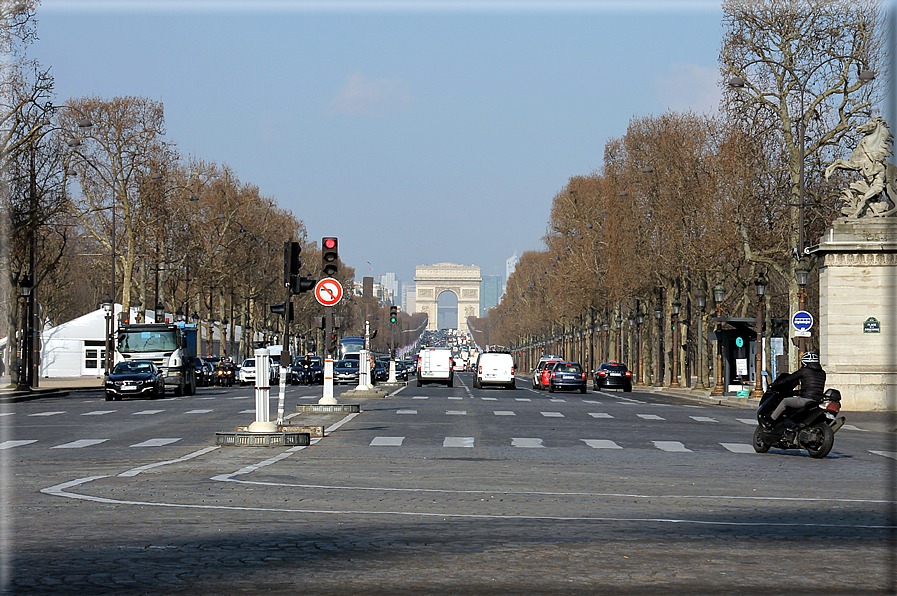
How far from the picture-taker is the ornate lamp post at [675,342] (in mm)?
66944

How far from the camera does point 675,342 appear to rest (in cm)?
7356

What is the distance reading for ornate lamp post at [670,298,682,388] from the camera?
66.9 m

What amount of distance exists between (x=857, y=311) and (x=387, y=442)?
834 inches

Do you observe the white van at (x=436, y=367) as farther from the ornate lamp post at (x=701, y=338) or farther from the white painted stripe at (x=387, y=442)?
the white painted stripe at (x=387, y=442)

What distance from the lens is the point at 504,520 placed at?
11.2 m

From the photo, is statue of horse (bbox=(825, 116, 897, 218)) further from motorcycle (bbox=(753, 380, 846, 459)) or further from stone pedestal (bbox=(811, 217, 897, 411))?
motorcycle (bbox=(753, 380, 846, 459))

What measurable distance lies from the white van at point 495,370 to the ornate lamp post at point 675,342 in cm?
1022

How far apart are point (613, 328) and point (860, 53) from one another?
43.9 metres

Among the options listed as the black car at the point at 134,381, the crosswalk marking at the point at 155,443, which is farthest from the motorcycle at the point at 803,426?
the black car at the point at 134,381

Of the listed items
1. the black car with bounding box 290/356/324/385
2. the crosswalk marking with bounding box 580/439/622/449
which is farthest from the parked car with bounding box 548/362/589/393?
the crosswalk marking with bounding box 580/439/622/449

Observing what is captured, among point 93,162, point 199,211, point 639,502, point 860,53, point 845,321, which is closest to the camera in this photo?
point 639,502

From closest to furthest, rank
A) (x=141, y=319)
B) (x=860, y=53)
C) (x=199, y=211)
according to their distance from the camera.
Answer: (x=860, y=53) < (x=141, y=319) < (x=199, y=211)

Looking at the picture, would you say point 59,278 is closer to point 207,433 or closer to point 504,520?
point 207,433

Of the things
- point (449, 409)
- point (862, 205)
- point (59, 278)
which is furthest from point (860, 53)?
point (59, 278)
